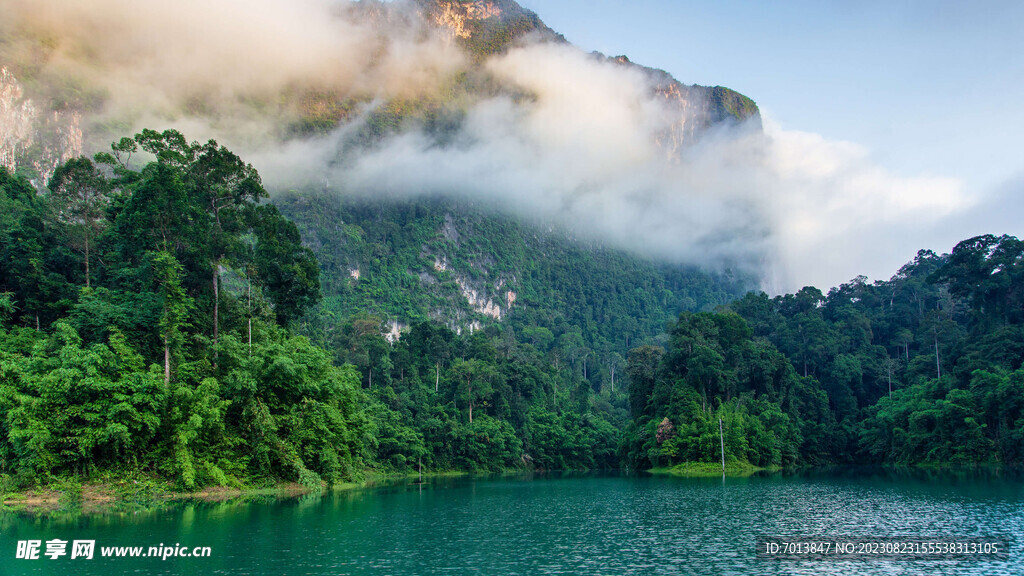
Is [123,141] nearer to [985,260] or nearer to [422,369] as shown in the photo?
[422,369]

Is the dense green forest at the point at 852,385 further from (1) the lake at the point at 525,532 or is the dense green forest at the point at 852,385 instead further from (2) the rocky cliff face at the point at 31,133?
(2) the rocky cliff face at the point at 31,133

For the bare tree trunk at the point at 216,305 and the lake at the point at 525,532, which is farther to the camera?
the bare tree trunk at the point at 216,305

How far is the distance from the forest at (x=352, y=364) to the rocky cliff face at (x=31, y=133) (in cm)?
1515

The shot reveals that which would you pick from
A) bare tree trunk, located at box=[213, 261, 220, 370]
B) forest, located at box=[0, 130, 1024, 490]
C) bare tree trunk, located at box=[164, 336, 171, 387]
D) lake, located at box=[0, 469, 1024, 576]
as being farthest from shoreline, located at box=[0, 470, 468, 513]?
bare tree trunk, located at box=[213, 261, 220, 370]

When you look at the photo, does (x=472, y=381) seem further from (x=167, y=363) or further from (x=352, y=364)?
(x=167, y=363)

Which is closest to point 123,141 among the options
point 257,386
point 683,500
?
point 257,386

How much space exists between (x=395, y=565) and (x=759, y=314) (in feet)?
265

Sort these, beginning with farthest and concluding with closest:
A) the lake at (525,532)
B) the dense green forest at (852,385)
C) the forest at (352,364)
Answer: the dense green forest at (852,385)
the forest at (352,364)
the lake at (525,532)

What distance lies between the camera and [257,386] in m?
34.0

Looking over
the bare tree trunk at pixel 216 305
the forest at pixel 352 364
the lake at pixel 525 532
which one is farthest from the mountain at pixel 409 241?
the lake at pixel 525 532

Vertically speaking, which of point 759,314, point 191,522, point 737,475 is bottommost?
point 737,475

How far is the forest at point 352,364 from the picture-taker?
102 ft

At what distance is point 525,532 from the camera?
73.4 ft

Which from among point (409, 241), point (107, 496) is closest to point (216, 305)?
point (107, 496)
